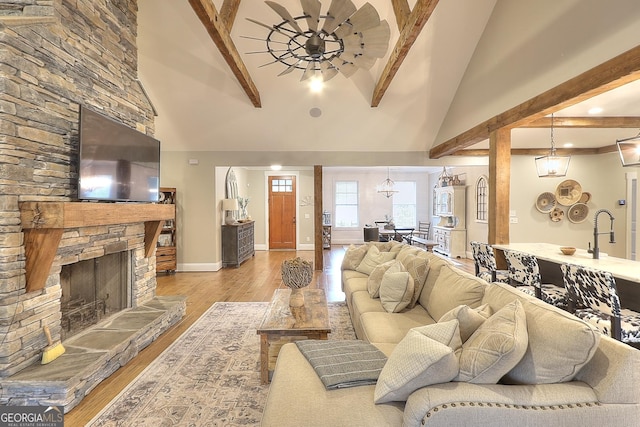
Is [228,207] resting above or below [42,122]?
below

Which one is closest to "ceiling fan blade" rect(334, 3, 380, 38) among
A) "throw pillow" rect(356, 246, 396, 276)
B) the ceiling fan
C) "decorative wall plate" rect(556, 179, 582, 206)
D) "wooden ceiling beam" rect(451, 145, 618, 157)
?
the ceiling fan

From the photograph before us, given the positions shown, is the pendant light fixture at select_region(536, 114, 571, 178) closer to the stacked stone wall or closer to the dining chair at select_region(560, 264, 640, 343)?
the dining chair at select_region(560, 264, 640, 343)

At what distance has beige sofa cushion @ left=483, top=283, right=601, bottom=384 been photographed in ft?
4.47

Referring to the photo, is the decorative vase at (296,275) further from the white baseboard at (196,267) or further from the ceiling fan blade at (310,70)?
the white baseboard at (196,267)

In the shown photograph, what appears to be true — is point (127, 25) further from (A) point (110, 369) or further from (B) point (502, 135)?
(B) point (502, 135)

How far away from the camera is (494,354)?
140cm

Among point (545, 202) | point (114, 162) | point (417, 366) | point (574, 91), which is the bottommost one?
point (417, 366)

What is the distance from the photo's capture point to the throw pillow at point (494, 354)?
1.40 meters

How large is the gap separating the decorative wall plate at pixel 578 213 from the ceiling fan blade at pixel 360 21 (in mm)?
6343

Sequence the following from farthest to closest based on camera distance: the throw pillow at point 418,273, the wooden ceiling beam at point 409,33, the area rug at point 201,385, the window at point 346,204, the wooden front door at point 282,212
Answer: the window at point 346,204 < the wooden front door at point 282,212 < the wooden ceiling beam at point 409,33 < the throw pillow at point 418,273 < the area rug at point 201,385

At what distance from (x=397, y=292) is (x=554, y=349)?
155 centimetres

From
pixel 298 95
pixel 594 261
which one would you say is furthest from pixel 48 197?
pixel 594 261

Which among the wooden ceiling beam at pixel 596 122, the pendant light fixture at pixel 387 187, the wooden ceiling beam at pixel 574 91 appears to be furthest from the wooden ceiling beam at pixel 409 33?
the pendant light fixture at pixel 387 187

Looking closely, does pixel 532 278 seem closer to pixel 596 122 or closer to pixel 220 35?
pixel 596 122
